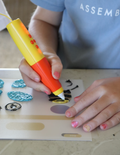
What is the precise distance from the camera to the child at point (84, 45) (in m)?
0.41

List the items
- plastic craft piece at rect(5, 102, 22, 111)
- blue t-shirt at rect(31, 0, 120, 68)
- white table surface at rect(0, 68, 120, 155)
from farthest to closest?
1. blue t-shirt at rect(31, 0, 120, 68)
2. plastic craft piece at rect(5, 102, 22, 111)
3. white table surface at rect(0, 68, 120, 155)

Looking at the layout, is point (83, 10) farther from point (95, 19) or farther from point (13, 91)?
point (13, 91)

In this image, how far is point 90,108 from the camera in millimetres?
399

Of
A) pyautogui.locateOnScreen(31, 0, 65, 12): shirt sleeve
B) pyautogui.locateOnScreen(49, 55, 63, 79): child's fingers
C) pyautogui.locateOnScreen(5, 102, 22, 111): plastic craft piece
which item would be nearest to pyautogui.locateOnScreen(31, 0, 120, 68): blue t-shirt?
pyautogui.locateOnScreen(31, 0, 65, 12): shirt sleeve

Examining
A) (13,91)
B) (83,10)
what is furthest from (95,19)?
(13,91)

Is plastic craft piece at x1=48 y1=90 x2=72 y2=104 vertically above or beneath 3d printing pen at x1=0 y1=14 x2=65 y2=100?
beneath

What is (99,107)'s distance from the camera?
0.40 m

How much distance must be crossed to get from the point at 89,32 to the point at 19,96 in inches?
13.3

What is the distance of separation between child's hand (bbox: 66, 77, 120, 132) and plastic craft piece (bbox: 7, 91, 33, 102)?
113mm

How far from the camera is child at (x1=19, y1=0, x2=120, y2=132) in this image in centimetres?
41

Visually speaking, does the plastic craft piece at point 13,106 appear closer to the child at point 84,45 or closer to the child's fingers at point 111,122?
the child at point 84,45

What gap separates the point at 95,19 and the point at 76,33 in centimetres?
9

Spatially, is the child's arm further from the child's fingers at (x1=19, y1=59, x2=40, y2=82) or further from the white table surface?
the white table surface

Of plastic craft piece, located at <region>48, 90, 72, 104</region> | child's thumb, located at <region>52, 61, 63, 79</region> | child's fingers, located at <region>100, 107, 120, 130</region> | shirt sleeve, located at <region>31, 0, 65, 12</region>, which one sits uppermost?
shirt sleeve, located at <region>31, 0, 65, 12</region>
